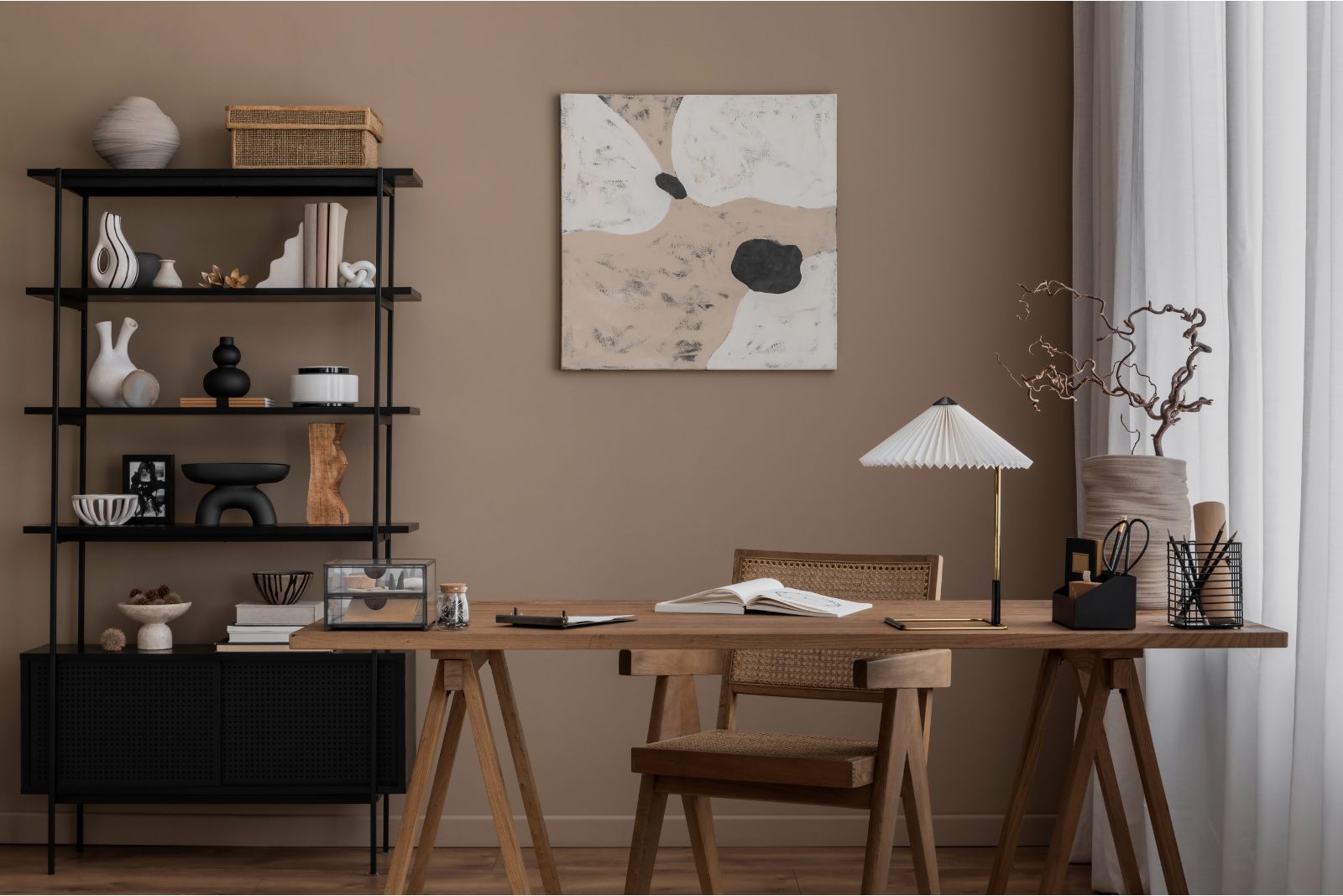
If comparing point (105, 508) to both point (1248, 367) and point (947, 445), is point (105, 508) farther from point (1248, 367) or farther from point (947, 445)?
point (1248, 367)

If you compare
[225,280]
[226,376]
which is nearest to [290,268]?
[225,280]

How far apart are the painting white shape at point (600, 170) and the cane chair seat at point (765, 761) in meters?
1.66

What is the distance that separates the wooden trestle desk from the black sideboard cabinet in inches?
30.8

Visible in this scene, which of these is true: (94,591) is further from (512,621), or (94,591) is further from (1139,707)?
(1139,707)

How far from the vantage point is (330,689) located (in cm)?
321

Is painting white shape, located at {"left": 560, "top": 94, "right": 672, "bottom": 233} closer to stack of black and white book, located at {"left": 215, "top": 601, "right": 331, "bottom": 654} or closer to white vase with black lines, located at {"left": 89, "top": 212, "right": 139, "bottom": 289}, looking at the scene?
white vase with black lines, located at {"left": 89, "top": 212, "right": 139, "bottom": 289}

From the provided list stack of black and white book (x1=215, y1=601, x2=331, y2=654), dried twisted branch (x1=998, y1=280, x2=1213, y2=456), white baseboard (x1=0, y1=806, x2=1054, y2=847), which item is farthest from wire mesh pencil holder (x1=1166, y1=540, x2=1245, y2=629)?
stack of black and white book (x1=215, y1=601, x2=331, y2=654)

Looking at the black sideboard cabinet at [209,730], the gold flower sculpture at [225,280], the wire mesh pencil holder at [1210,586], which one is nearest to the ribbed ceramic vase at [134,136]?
the gold flower sculpture at [225,280]

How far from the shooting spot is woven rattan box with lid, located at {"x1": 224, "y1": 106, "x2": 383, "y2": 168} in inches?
129

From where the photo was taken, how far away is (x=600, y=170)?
137 inches

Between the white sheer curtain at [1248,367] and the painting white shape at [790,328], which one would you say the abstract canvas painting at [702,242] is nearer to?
the painting white shape at [790,328]

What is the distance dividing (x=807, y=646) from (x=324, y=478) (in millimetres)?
1823

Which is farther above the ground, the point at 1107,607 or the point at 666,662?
the point at 1107,607

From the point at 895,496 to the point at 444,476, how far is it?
4.51 ft
